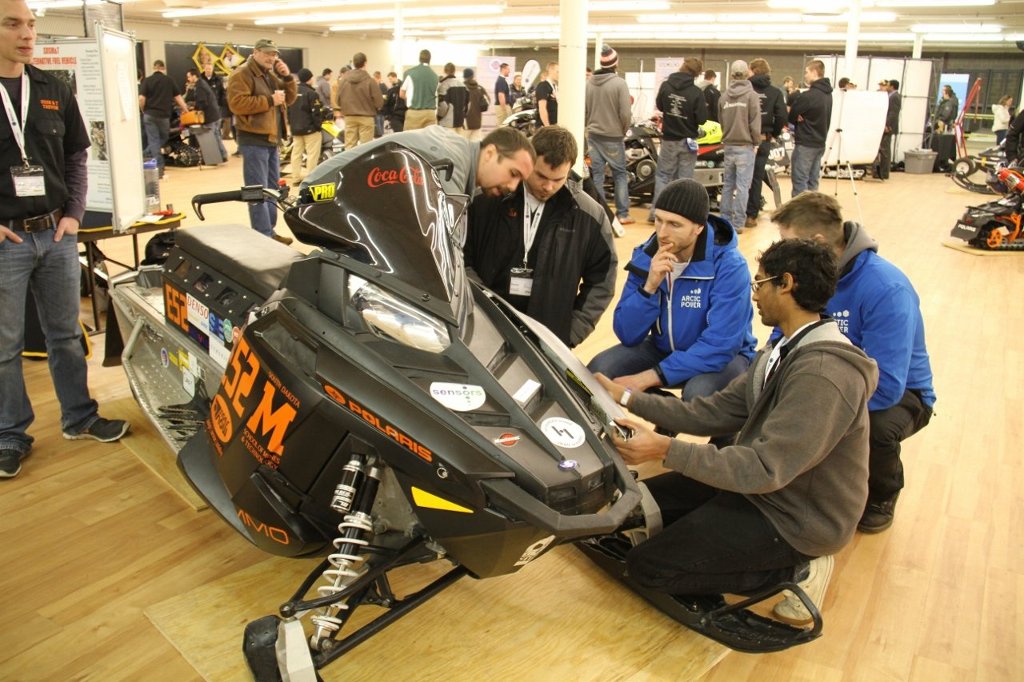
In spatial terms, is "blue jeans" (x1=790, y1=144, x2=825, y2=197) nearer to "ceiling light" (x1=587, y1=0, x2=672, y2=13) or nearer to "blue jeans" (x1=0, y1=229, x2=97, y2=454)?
"ceiling light" (x1=587, y1=0, x2=672, y2=13)

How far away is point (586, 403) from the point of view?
214 centimetres

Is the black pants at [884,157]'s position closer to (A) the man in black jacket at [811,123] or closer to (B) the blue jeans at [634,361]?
(A) the man in black jacket at [811,123]

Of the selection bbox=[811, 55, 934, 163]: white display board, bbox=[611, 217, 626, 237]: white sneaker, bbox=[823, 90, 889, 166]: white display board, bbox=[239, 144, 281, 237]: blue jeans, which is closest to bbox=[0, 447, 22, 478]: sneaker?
bbox=[239, 144, 281, 237]: blue jeans

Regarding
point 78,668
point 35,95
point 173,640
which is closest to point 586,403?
point 173,640

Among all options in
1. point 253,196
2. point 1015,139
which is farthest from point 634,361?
point 1015,139

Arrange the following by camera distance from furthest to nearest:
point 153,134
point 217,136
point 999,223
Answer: point 217,136
point 153,134
point 999,223

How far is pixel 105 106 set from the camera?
464 cm

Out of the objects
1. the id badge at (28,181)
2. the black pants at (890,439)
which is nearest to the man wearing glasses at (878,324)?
the black pants at (890,439)

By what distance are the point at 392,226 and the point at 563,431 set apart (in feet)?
2.20

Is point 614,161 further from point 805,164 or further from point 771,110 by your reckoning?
point 805,164

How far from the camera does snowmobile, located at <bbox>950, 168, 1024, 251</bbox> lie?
26.2 ft

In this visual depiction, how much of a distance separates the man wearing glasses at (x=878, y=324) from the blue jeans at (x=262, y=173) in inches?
177

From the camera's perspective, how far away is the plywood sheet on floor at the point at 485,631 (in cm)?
224

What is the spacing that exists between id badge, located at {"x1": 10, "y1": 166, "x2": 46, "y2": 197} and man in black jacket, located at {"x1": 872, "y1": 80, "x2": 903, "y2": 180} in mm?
13677
